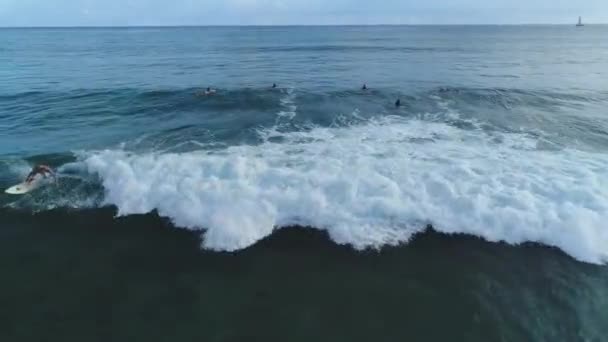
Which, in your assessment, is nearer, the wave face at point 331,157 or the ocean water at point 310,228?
the ocean water at point 310,228

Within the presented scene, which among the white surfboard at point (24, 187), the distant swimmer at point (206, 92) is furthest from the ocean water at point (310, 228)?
the distant swimmer at point (206, 92)

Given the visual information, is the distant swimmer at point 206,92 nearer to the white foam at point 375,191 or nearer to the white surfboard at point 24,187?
the white foam at point 375,191

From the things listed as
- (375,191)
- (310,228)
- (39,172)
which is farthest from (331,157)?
(39,172)

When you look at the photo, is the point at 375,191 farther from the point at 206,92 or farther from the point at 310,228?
the point at 206,92

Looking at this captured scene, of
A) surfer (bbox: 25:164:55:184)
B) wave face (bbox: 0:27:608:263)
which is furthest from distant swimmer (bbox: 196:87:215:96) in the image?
surfer (bbox: 25:164:55:184)

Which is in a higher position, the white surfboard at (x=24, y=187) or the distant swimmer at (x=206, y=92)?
the distant swimmer at (x=206, y=92)

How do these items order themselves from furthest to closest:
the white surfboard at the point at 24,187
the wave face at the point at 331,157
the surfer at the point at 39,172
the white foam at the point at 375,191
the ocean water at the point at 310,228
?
1. the surfer at the point at 39,172
2. the white surfboard at the point at 24,187
3. the wave face at the point at 331,157
4. the white foam at the point at 375,191
5. the ocean water at the point at 310,228

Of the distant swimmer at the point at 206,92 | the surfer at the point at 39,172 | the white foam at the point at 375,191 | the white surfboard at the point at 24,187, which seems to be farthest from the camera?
the distant swimmer at the point at 206,92
